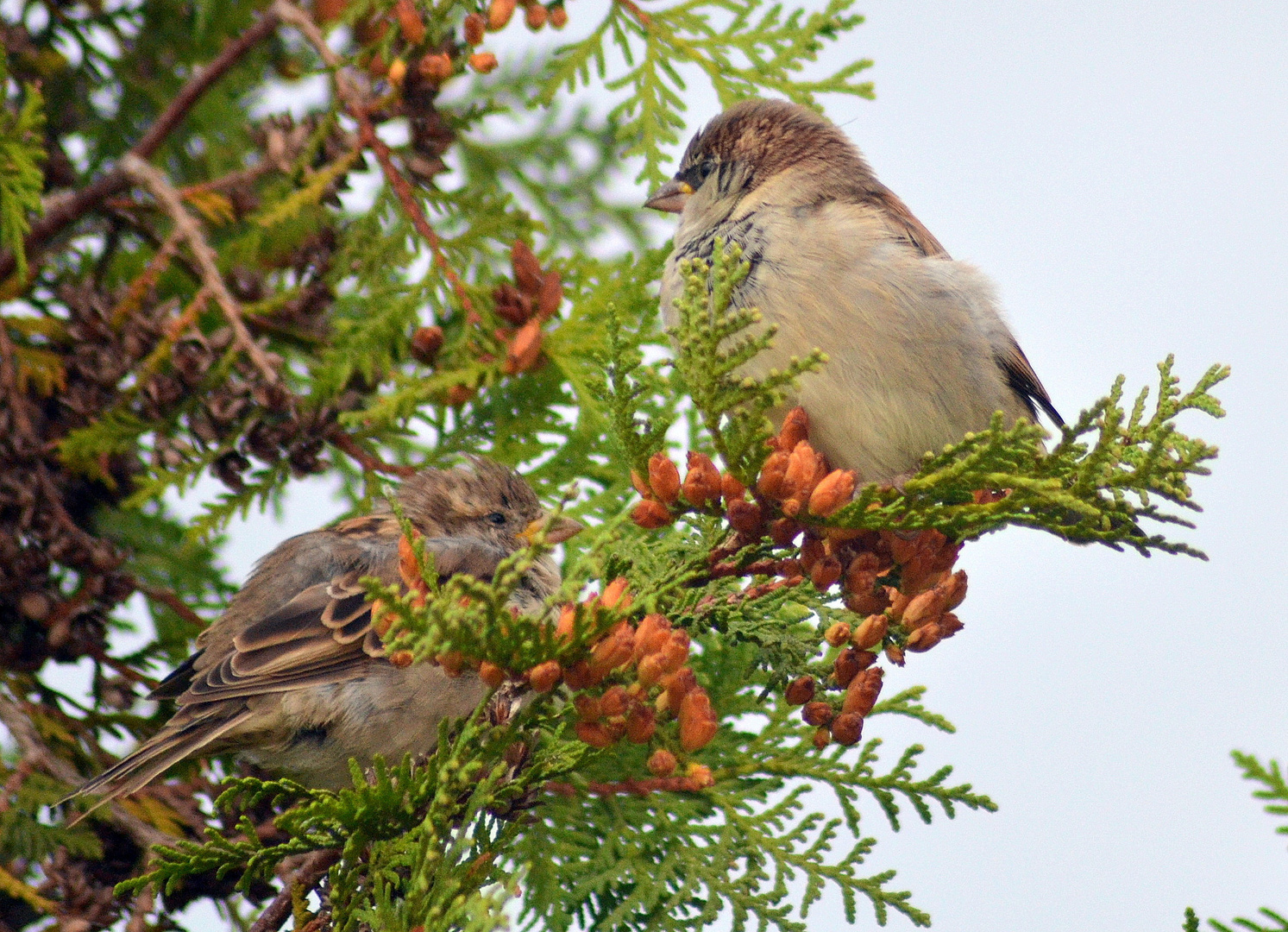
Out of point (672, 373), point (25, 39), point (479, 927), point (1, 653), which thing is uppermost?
point (25, 39)

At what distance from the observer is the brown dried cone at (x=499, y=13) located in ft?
9.86

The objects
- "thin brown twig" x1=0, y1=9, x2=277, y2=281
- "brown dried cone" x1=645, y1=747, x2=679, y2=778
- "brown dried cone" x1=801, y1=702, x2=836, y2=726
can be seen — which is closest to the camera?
"brown dried cone" x1=801, y1=702, x2=836, y2=726

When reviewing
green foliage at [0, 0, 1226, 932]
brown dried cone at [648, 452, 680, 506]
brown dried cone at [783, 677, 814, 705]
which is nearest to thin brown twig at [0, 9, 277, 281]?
green foliage at [0, 0, 1226, 932]

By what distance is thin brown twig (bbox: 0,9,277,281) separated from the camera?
3.27 meters

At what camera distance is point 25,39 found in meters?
3.64

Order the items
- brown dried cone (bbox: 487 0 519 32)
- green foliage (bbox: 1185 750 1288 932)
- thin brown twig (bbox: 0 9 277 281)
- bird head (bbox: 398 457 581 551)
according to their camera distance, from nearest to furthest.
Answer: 1. green foliage (bbox: 1185 750 1288 932)
2. brown dried cone (bbox: 487 0 519 32)
3. thin brown twig (bbox: 0 9 277 281)
4. bird head (bbox: 398 457 581 551)

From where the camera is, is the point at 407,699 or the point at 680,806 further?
the point at 407,699

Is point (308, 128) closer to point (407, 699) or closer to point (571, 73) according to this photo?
point (571, 73)

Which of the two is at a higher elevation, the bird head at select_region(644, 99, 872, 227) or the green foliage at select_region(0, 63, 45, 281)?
the bird head at select_region(644, 99, 872, 227)

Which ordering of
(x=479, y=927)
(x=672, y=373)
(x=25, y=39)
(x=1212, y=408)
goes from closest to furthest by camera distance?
(x=479, y=927) → (x=1212, y=408) → (x=672, y=373) → (x=25, y=39)

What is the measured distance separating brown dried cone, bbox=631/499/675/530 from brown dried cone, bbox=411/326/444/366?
47.4 inches

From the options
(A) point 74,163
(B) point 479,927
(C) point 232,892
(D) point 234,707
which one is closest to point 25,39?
(A) point 74,163

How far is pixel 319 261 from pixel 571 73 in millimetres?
790

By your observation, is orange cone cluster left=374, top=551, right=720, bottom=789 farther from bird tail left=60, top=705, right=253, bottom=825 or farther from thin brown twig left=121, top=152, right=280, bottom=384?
thin brown twig left=121, top=152, right=280, bottom=384
